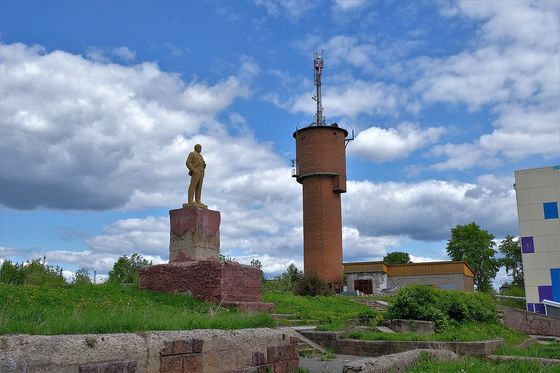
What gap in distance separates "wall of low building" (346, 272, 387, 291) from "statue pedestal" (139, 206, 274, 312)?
2726cm

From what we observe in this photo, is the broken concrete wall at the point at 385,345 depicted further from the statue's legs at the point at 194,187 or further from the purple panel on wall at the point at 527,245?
the purple panel on wall at the point at 527,245

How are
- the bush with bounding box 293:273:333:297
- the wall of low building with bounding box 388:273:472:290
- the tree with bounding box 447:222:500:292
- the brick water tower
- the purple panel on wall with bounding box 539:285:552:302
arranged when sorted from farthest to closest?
the tree with bounding box 447:222:500:292, the brick water tower, the wall of low building with bounding box 388:273:472:290, the bush with bounding box 293:273:333:297, the purple panel on wall with bounding box 539:285:552:302

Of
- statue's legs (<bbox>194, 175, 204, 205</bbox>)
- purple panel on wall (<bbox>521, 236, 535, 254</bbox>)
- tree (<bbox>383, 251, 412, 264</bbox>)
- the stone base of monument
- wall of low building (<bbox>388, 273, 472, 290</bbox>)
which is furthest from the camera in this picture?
tree (<bbox>383, 251, 412, 264</bbox>)

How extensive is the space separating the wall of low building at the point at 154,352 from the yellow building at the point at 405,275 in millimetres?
33517

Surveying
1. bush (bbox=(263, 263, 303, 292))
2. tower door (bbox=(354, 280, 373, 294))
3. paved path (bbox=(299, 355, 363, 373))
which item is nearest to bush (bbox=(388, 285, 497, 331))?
paved path (bbox=(299, 355, 363, 373))

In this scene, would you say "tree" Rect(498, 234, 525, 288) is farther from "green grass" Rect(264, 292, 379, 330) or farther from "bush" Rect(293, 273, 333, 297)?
"green grass" Rect(264, 292, 379, 330)

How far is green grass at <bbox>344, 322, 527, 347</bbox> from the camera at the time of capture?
1130 centimetres

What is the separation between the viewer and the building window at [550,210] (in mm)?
34281

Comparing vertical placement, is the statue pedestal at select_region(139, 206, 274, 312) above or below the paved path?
above

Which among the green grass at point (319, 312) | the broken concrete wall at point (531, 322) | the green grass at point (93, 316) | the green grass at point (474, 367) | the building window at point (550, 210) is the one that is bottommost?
the broken concrete wall at point (531, 322)

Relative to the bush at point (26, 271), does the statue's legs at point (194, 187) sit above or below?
above

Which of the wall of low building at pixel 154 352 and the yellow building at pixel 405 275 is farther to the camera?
the yellow building at pixel 405 275

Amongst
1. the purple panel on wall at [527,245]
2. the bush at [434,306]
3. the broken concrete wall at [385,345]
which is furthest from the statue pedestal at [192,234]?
the purple panel on wall at [527,245]

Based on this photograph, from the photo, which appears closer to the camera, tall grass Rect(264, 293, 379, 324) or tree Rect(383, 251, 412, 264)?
tall grass Rect(264, 293, 379, 324)
